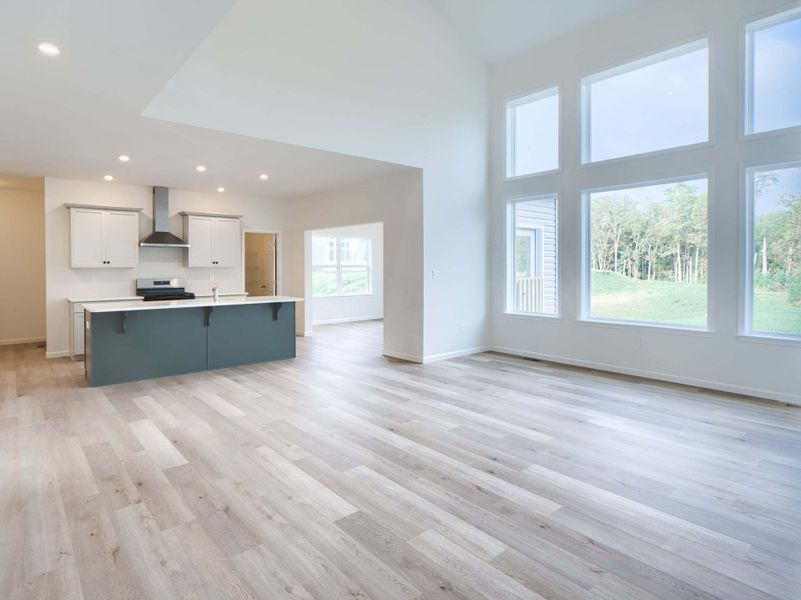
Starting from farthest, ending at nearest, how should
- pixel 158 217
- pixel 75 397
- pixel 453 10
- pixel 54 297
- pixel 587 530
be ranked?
1. pixel 158 217
2. pixel 54 297
3. pixel 453 10
4. pixel 75 397
5. pixel 587 530

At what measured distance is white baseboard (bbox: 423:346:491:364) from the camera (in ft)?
20.6

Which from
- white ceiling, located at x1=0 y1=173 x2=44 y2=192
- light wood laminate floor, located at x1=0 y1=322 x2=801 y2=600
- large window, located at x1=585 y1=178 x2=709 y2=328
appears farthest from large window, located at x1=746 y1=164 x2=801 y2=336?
white ceiling, located at x1=0 y1=173 x2=44 y2=192

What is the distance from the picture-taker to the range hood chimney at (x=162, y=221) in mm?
7284

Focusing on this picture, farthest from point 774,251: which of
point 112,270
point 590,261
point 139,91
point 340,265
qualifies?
point 112,270

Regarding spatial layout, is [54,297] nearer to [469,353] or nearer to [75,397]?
[75,397]

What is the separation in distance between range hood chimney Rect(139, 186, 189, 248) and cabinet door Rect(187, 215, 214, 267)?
0.19 m

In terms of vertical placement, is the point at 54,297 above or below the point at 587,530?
above

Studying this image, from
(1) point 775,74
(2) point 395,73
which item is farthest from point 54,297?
(1) point 775,74

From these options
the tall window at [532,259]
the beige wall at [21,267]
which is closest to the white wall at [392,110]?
the tall window at [532,259]

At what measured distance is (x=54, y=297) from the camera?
6805 mm

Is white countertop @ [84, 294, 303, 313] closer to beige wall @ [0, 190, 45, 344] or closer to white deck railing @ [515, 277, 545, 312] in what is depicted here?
white deck railing @ [515, 277, 545, 312]

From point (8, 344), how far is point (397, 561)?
868 centimetres

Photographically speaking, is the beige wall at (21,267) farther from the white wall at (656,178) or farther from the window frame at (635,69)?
the window frame at (635,69)

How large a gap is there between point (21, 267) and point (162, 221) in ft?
9.10
